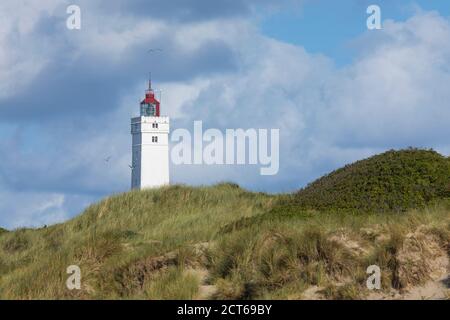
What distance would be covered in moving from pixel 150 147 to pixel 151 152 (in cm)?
57

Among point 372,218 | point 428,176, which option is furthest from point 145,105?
point 372,218

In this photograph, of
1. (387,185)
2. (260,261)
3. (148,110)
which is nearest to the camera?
(260,261)

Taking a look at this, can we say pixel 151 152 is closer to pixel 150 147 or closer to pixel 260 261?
pixel 150 147

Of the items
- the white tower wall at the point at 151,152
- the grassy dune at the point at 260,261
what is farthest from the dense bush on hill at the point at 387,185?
the white tower wall at the point at 151,152

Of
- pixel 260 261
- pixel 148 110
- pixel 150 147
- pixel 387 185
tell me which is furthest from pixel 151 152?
pixel 260 261

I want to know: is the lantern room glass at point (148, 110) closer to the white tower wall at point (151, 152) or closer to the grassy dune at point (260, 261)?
the white tower wall at point (151, 152)

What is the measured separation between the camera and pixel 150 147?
284 feet

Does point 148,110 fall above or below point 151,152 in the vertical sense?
above

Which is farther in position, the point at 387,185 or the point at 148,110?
the point at 148,110

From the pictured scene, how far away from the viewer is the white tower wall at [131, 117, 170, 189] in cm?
8500

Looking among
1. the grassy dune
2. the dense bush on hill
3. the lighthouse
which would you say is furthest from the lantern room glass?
the grassy dune
